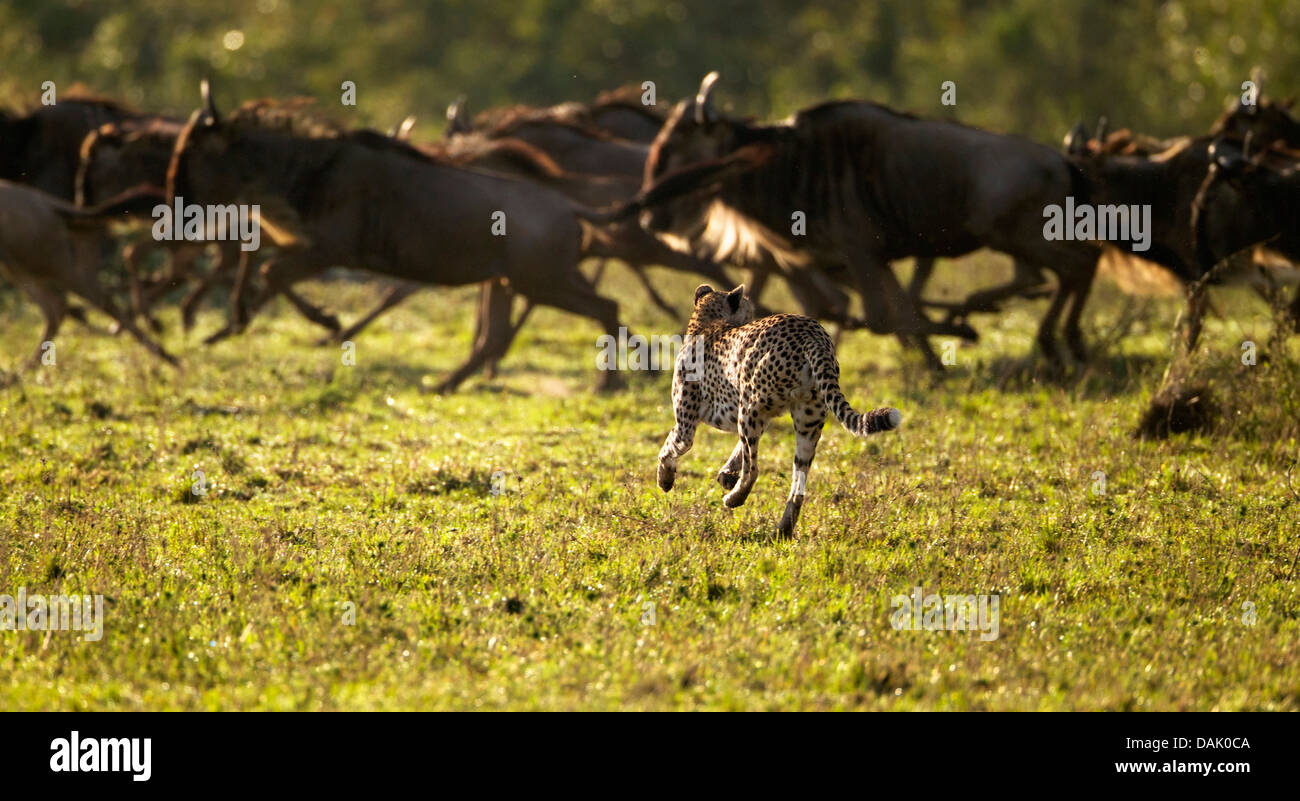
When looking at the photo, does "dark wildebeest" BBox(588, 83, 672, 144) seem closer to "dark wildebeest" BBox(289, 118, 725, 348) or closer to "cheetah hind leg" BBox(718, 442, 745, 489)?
"dark wildebeest" BBox(289, 118, 725, 348)

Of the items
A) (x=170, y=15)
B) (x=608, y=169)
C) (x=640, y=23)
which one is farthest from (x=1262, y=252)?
(x=170, y=15)

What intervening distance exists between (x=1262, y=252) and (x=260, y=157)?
7513 millimetres

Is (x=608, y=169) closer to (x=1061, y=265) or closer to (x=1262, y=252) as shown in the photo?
(x=1061, y=265)

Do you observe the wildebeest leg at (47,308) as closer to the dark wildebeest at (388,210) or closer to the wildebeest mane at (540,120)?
the dark wildebeest at (388,210)

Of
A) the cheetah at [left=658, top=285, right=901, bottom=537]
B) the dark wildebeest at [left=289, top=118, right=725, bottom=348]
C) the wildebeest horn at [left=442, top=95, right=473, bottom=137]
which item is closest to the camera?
the cheetah at [left=658, top=285, right=901, bottom=537]

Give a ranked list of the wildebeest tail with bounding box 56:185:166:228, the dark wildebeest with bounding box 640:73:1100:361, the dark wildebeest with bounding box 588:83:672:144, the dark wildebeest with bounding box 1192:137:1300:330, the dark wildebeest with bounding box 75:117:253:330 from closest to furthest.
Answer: the dark wildebeest with bounding box 1192:137:1300:330, the dark wildebeest with bounding box 640:73:1100:361, the wildebeest tail with bounding box 56:185:166:228, the dark wildebeest with bounding box 75:117:253:330, the dark wildebeest with bounding box 588:83:672:144

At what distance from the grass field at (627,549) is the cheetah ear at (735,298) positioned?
950mm

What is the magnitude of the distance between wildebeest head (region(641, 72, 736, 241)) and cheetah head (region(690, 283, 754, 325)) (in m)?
4.37

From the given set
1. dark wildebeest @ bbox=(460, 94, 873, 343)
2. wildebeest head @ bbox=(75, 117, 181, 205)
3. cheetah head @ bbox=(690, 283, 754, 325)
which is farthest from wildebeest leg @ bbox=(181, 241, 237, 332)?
cheetah head @ bbox=(690, 283, 754, 325)

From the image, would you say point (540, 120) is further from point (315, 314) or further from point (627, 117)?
point (315, 314)

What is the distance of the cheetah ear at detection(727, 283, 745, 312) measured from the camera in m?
6.96

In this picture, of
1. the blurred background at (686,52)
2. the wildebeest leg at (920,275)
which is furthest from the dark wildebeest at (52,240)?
the blurred background at (686,52)

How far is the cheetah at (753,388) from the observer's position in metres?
6.04
